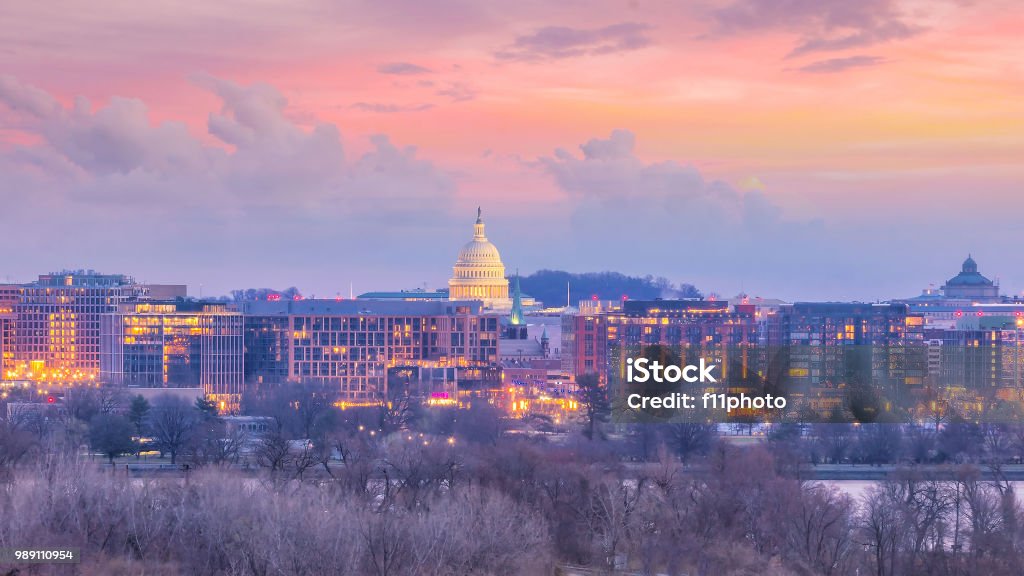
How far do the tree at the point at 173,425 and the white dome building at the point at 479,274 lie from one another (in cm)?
6826

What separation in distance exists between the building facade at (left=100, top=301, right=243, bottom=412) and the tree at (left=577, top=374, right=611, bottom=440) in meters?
16.7

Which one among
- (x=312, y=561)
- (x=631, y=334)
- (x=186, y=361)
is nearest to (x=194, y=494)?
(x=312, y=561)

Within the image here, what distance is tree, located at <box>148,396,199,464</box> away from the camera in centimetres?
6169

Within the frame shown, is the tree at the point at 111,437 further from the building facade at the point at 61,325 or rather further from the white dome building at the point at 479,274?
the white dome building at the point at 479,274

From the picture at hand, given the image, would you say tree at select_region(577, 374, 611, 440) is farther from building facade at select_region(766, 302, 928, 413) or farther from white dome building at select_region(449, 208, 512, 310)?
white dome building at select_region(449, 208, 512, 310)

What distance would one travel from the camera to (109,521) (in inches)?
1507

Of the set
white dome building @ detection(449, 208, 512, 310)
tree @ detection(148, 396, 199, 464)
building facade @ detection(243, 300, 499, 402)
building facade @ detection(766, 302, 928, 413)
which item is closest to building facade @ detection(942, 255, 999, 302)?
white dome building @ detection(449, 208, 512, 310)

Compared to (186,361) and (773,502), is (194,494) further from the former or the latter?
(186,361)

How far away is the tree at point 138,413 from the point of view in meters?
66.3

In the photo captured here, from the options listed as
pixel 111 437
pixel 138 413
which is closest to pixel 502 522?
pixel 111 437

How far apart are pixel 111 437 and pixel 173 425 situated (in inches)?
141

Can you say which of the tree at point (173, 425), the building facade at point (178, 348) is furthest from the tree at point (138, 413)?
the building facade at point (178, 348)

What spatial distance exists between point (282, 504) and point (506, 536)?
4.21m

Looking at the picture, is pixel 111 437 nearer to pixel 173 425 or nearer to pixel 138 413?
pixel 173 425
